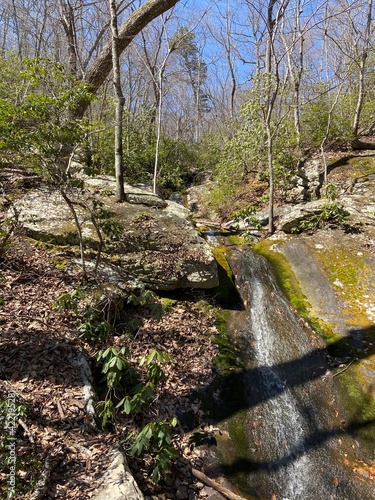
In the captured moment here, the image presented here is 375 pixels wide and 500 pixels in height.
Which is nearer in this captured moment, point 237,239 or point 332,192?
point 332,192

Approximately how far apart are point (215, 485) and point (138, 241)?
4749 mm

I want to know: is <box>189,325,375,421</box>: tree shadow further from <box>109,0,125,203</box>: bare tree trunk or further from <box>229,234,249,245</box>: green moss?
<box>109,0,125,203</box>: bare tree trunk

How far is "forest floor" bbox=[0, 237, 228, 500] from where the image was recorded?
3127 millimetres

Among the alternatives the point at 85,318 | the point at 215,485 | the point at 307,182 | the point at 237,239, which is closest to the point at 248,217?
the point at 237,239

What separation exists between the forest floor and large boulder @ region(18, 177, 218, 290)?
24.7 inches

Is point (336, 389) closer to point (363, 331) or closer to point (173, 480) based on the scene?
point (363, 331)

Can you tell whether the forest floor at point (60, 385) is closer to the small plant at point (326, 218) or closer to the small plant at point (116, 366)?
the small plant at point (116, 366)

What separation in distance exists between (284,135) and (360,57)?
15.0ft

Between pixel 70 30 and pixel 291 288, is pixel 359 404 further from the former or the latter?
pixel 70 30

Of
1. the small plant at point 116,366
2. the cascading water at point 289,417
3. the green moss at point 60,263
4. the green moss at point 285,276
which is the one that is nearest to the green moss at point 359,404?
the cascading water at point 289,417

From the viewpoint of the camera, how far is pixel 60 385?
4.05 m

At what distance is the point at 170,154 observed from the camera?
18.1 metres

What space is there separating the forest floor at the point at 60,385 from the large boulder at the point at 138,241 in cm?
63

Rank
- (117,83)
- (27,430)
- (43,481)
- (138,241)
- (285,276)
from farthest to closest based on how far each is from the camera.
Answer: (285,276)
(117,83)
(138,241)
(27,430)
(43,481)
